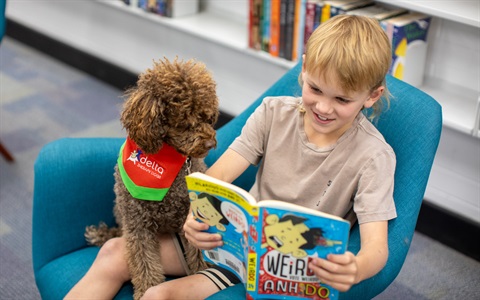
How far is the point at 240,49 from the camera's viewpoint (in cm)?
290

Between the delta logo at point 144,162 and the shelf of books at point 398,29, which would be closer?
the delta logo at point 144,162

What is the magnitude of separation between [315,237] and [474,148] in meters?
1.39

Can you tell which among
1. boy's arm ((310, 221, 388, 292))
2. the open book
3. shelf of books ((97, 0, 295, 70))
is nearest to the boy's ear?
boy's arm ((310, 221, 388, 292))

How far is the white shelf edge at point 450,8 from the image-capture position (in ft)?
6.86

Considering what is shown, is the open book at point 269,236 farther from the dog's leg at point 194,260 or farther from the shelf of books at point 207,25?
the shelf of books at point 207,25

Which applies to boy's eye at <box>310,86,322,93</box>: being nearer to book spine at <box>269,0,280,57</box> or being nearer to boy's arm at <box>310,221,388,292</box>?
boy's arm at <box>310,221,388,292</box>

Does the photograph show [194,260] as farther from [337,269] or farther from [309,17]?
[309,17]

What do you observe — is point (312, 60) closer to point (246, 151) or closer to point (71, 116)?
point (246, 151)

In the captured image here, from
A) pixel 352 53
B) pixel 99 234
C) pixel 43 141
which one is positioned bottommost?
pixel 43 141

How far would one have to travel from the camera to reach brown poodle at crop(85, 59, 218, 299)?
4.83 feet

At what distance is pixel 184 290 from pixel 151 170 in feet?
1.04

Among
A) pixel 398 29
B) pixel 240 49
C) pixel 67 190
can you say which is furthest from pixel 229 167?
pixel 240 49

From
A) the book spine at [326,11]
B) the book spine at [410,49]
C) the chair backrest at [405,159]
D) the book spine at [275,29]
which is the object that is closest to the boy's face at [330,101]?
the chair backrest at [405,159]

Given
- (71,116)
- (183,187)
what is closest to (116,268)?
(183,187)
